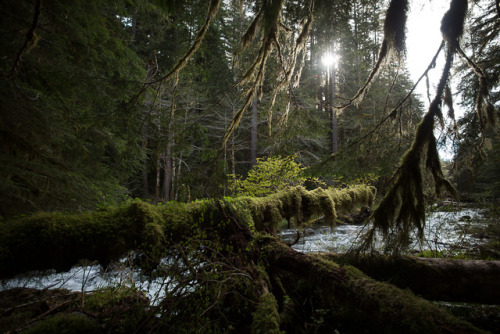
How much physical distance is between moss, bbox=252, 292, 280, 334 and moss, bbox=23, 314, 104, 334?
2262mm

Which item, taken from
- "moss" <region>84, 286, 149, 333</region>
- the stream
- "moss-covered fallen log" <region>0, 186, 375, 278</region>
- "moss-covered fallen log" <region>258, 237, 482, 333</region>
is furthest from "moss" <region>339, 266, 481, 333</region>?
"moss" <region>84, 286, 149, 333</region>

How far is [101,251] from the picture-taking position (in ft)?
9.22

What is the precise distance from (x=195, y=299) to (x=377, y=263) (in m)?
2.45

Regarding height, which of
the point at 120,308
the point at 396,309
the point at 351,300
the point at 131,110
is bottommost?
the point at 120,308

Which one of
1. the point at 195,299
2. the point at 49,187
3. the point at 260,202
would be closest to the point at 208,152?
the point at 260,202

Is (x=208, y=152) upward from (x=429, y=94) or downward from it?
downward

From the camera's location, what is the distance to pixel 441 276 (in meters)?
2.56

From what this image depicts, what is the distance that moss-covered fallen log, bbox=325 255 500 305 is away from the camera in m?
2.43

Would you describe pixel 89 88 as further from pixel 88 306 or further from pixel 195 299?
pixel 195 299

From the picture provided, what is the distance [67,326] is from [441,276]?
4839 mm

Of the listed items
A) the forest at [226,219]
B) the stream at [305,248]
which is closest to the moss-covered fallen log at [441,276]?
the forest at [226,219]

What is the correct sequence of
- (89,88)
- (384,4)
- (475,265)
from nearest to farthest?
1. (475,265)
2. (384,4)
3. (89,88)

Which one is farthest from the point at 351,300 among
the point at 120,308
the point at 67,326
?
the point at 67,326

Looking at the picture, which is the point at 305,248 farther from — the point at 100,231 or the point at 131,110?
the point at 131,110
